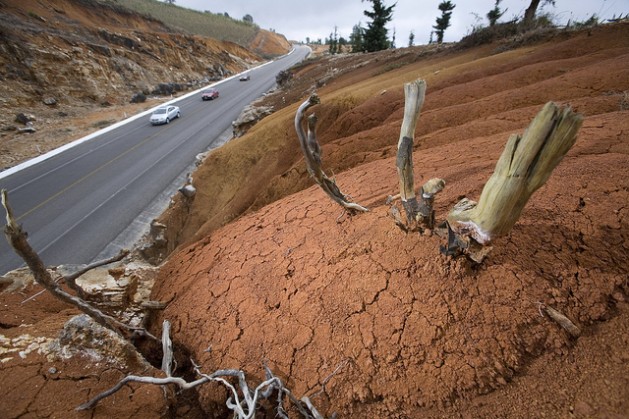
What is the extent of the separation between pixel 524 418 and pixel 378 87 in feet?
32.0

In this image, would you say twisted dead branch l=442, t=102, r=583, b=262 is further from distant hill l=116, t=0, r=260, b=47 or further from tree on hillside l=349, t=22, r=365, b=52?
distant hill l=116, t=0, r=260, b=47

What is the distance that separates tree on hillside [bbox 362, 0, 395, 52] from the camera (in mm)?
26781

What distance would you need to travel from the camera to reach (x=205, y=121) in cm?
1922

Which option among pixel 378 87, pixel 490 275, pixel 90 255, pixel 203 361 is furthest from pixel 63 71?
pixel 490 275

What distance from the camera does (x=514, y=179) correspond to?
1466 mm

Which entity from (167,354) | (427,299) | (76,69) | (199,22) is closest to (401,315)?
(427,299)

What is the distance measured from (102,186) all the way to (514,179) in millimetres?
14077

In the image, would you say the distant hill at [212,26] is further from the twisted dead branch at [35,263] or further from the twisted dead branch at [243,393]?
the twisted dead branch at [243,393]

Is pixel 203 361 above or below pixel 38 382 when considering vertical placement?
below

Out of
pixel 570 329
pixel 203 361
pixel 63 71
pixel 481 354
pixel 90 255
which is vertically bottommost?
pixel 90 255

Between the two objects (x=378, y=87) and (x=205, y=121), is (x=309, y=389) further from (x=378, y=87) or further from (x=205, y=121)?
(x=205, y=121)

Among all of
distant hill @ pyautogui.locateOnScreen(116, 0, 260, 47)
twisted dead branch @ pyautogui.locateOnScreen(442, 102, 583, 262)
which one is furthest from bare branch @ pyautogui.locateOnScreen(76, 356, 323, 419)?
distant hill @ pyautogui.locateOnScreen(116, 0, 260, 47)

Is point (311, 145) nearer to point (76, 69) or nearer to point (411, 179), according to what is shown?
point (411, 179)

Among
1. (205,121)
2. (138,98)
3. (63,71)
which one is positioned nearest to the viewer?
(205,121)
